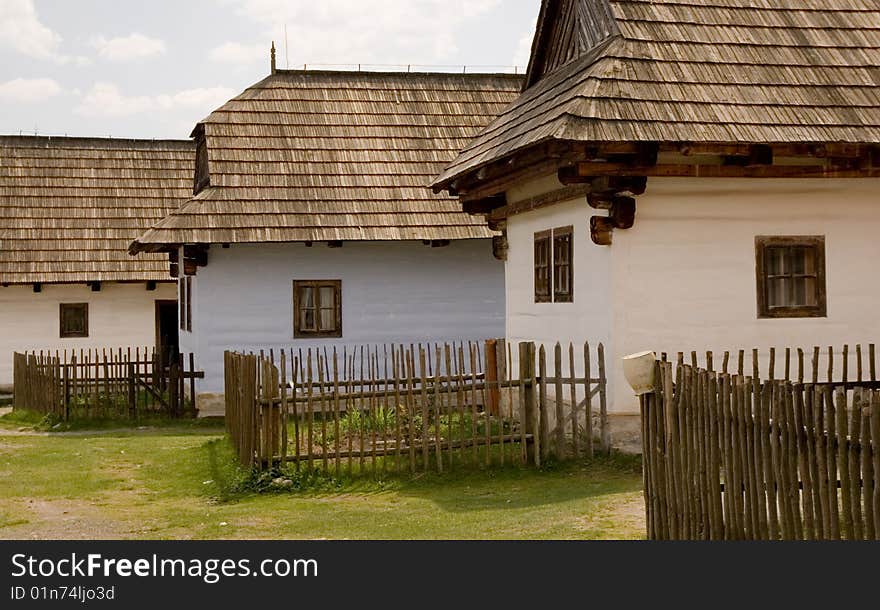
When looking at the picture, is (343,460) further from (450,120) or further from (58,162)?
(58,162)

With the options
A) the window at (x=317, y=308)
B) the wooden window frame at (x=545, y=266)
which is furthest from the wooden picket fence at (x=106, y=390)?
the wooden window frame at (x=545, y=266)

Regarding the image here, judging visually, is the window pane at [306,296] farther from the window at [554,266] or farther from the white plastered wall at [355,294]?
the window at [554,266]

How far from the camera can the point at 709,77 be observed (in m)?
11.8

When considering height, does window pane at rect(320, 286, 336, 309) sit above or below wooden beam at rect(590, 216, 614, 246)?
below

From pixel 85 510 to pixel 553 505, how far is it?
4228 millimetres

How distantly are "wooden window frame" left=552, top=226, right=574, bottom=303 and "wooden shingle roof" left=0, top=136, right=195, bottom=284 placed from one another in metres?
13.4

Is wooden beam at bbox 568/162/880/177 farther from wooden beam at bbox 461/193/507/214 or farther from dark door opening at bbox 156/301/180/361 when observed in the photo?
dark door opening at bbox 156/301/180/361

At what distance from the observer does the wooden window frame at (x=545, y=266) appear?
1334 centimetres

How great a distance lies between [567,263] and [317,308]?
23.2 feet

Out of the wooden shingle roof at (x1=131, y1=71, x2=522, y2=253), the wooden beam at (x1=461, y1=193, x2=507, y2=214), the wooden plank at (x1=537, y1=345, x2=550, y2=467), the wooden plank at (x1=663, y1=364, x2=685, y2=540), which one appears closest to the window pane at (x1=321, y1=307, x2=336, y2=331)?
the wooden shingle roof at (x1=131, y1=71, x2=522, y2=253)

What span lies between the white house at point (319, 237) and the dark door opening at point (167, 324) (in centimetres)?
451

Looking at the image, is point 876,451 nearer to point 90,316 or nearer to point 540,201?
point 540,201

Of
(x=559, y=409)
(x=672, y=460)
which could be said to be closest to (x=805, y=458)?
(x=672, y=460)

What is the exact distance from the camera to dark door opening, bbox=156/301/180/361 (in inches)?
1001
